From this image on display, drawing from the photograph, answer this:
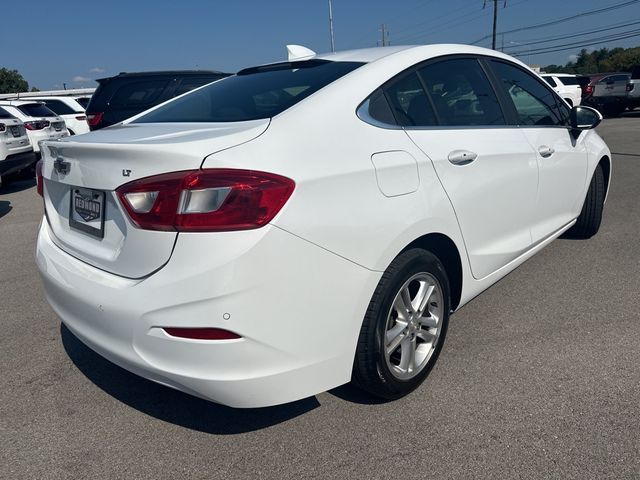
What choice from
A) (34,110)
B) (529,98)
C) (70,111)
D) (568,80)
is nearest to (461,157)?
(529,98)

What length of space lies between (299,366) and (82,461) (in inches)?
41.5

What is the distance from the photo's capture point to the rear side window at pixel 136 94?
8.48 m

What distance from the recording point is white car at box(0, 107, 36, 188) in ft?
28.7

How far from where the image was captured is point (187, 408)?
2555mm

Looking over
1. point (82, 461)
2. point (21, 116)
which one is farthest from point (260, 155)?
point (21, 116)

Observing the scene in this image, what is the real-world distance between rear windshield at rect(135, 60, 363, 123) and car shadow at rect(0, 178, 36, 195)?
27.7 ft

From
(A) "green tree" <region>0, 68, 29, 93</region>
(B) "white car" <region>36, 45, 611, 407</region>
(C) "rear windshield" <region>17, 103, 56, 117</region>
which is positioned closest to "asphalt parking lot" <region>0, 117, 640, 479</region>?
(B) "white car" <region>36, 45, 611, 407</region>

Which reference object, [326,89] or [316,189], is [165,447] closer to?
[316,189]

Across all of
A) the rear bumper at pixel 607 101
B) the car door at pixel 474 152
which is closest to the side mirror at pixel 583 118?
the car door at pixel 474 152

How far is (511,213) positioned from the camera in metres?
3.09

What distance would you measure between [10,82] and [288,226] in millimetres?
85575

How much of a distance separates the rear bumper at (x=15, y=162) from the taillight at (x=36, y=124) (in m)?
1.52

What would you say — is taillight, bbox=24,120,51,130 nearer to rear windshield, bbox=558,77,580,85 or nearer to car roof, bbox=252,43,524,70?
car roof, bbox=252,43,524,70

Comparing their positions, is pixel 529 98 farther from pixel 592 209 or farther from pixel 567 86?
pixel 567 86
